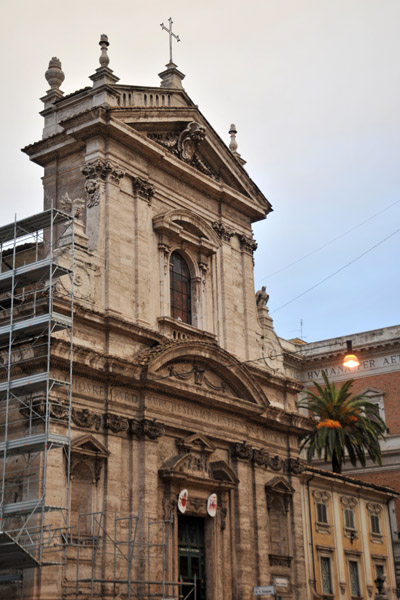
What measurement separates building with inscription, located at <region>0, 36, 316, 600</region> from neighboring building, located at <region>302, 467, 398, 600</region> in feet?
8.14

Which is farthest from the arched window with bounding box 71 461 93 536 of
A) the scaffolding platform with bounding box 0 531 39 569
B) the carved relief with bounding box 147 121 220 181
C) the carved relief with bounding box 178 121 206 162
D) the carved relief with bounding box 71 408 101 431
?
the carved relief with bounding box 178 121 206 162

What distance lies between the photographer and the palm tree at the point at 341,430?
42875mm

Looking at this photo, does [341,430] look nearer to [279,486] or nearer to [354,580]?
[354,580]

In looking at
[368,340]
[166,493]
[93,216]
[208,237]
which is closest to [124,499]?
[166,493]

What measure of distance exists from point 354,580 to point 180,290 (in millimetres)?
14991

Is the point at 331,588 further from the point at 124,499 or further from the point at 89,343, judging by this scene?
the point at 89,343

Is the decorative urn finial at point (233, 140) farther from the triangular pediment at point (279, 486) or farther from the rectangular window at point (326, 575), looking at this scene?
the rectangular window at point (326, 575)

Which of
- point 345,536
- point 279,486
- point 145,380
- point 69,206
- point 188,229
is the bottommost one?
point 345,536

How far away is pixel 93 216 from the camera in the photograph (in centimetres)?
2862

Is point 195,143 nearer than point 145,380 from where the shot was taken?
No

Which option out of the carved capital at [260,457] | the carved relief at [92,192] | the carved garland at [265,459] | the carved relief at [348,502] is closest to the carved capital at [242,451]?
the carved garland at [265,459]

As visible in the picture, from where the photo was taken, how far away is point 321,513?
36281 mm

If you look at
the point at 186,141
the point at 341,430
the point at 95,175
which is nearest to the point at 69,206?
the point at 95,175

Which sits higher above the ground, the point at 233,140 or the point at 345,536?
the point at 233,140
